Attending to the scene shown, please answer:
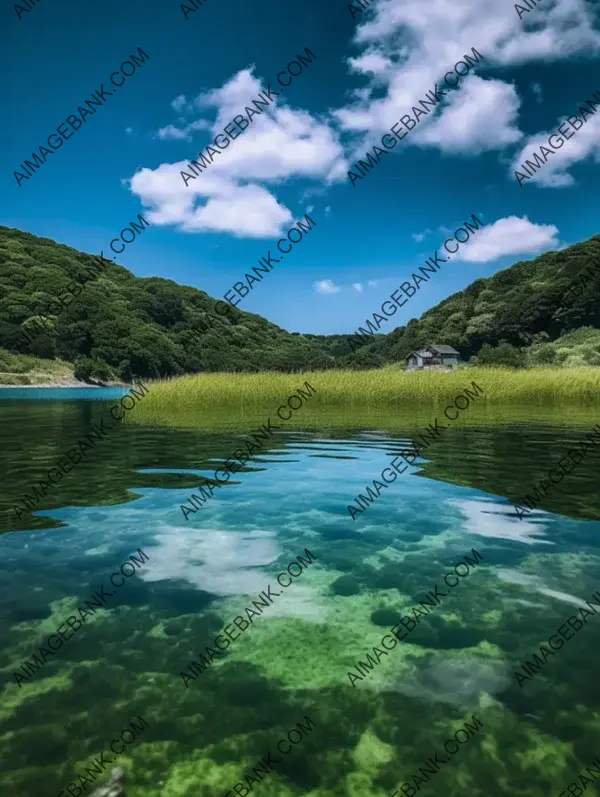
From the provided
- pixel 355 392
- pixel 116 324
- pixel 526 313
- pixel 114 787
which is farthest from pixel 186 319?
pixel 114 787

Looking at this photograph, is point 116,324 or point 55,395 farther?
point 116,324

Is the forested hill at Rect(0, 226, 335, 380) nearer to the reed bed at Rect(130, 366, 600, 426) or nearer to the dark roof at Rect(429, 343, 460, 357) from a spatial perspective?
the dark roof at Rect(429, 343, 460, 357)

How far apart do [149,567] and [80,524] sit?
2168mm

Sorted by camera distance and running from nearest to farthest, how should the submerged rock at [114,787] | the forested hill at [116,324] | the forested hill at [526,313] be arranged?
1. the submerged rock at [114,787]
2. the forested hill at [526,313]
3. the forested hill at [116,324]

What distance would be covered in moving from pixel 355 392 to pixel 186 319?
14068 cm

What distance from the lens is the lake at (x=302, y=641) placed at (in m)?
2.96

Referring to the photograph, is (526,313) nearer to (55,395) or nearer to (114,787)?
(55,395)

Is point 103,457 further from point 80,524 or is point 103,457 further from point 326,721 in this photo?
point 326,721

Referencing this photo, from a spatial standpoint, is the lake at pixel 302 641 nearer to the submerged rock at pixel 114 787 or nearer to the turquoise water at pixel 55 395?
the submerged rock at pixel 114 787

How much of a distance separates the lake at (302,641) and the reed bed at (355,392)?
14.7m

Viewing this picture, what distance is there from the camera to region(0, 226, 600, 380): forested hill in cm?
9038

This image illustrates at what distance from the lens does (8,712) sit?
338 cm

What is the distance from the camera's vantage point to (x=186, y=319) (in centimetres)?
15912

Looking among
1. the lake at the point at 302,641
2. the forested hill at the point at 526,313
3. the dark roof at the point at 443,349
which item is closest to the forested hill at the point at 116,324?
the dark roof at the point at 443,349
